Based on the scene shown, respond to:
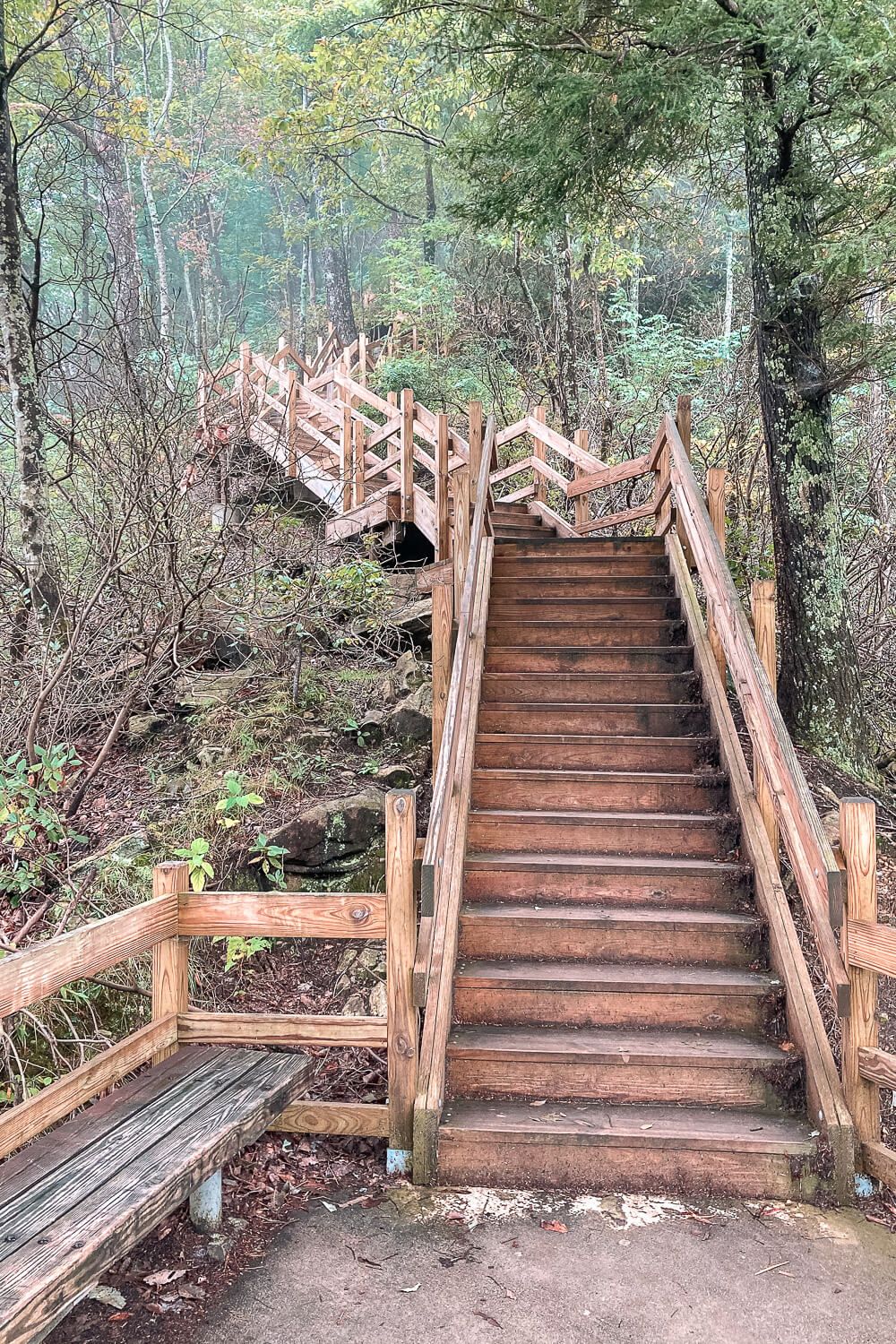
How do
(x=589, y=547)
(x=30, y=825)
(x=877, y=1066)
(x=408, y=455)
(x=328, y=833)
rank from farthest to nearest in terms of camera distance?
(x=408, y=455), (x=589, y=547), (x=328, y=833), (x=30, y=825), (x=877, y=1066)

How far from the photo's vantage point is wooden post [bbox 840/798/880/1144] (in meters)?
3.13

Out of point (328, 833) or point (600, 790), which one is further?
point (328, 833)

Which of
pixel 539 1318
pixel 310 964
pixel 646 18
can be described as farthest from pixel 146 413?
pixel 539 1318

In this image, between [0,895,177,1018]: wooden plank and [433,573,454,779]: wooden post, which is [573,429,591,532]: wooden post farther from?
[0,895,177,1018]: wooden plank

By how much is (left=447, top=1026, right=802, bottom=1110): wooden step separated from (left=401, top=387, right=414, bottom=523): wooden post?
24.3ft

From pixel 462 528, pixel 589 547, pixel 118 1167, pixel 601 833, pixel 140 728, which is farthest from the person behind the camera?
pixel 589 547

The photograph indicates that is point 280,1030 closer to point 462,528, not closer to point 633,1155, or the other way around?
point 633,1155

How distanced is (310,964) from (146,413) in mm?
3641

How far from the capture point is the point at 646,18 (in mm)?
5637

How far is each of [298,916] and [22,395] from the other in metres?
4.66

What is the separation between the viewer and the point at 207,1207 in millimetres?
2857

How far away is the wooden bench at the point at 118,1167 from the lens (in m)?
1.91

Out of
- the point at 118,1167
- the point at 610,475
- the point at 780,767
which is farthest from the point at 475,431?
the point at 118,1167

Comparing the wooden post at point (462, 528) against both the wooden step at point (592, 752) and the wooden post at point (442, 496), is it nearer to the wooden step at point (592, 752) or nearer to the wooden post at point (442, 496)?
the wooden step at point (592, 752)
